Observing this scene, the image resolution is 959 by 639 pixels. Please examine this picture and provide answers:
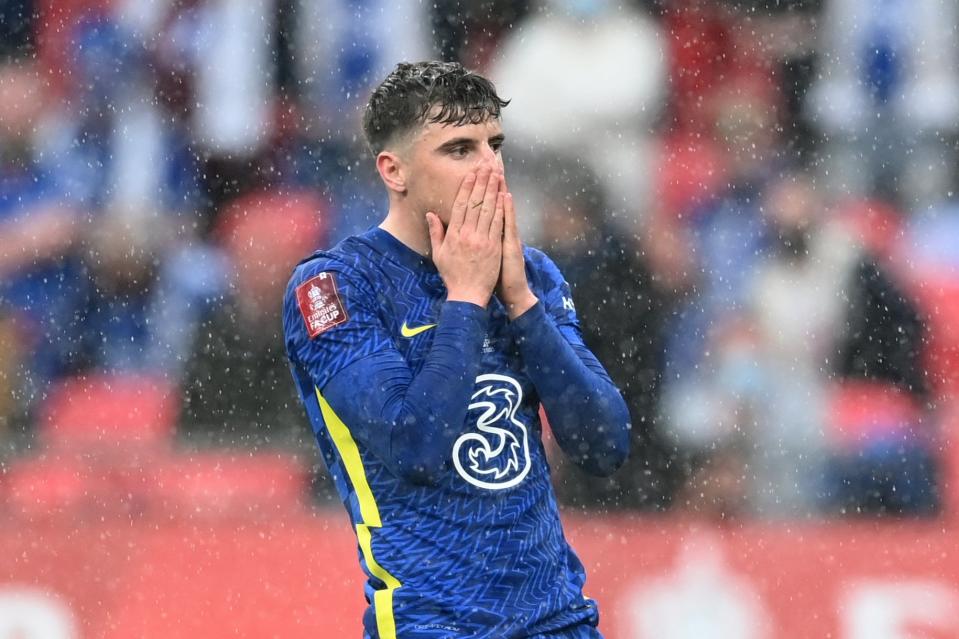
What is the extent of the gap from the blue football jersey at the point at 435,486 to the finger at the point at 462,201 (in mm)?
146

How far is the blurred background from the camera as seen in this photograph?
474 cm

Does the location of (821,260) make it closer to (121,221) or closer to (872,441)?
(872,441)

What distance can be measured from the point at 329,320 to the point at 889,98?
4013 millimetres

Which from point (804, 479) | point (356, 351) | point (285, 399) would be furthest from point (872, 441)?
point (356, 351)

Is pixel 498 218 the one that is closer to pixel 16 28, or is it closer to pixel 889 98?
pixel 889 98

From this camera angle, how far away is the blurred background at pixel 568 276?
15.5 ft

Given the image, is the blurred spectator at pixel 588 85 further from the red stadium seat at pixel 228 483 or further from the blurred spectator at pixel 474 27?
the red stadium seat at pixel 228 483

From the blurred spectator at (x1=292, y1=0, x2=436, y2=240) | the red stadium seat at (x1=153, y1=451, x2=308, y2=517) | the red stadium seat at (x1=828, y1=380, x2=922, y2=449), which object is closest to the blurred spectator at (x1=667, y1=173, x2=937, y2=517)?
the red stadium seat at (x1=828, y1=380, x2=922, y2=449)

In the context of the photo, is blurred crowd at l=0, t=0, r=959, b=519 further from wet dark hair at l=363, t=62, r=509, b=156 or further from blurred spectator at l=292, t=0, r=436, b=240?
wet dark hair at l=363, t=62, r=509, b=156

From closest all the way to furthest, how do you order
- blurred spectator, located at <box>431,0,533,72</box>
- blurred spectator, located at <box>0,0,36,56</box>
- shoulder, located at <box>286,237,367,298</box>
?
shoulder, located at <box>286,237,367,298</box>, blurred spectator, located at <box>431,0,533,72</box>, blurred spectator, located at <box>0,0,36,56</box>

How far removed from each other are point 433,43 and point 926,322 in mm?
2256

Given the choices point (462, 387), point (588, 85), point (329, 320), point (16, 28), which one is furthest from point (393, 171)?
point (16, 28)

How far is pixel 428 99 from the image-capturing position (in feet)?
7.78

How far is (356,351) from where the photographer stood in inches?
87.0
